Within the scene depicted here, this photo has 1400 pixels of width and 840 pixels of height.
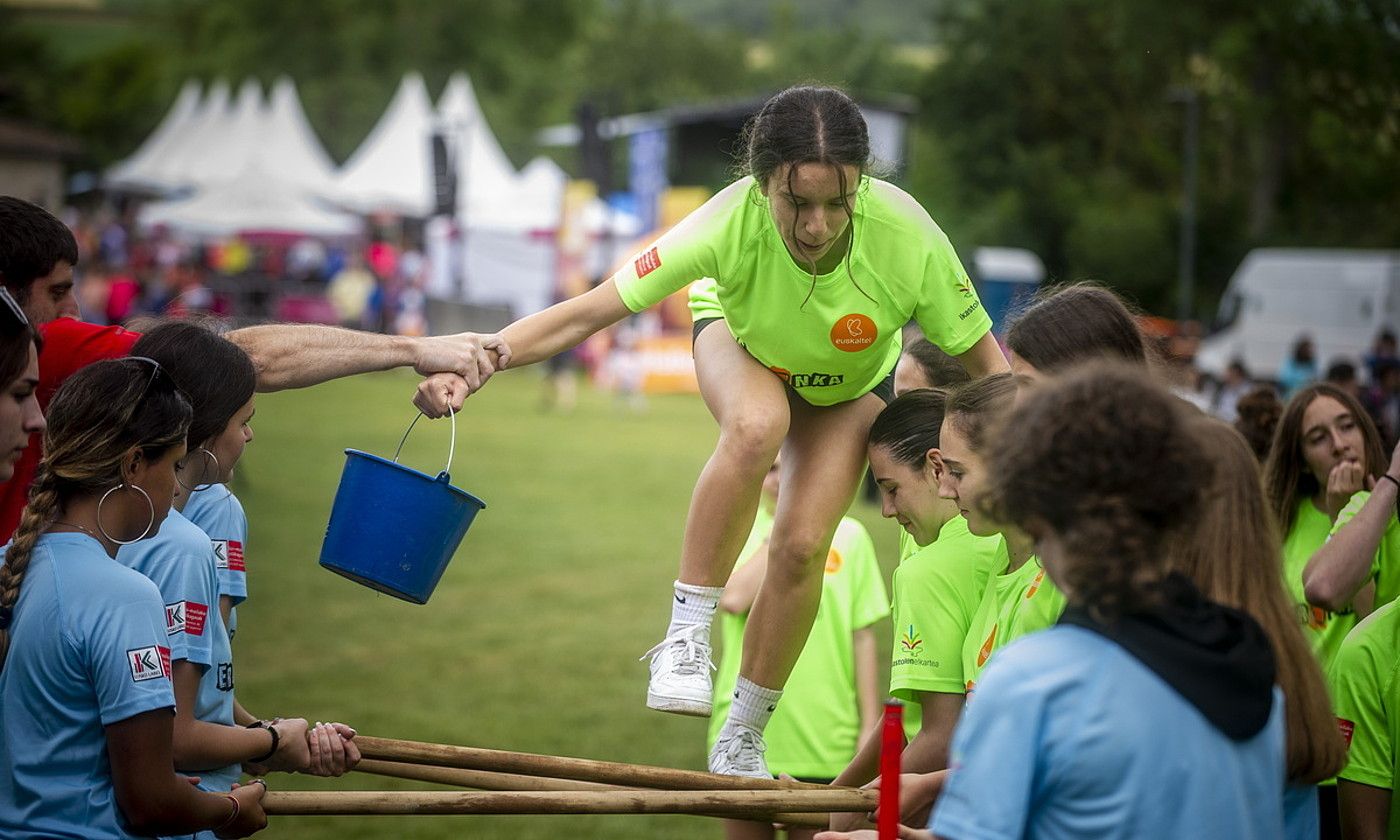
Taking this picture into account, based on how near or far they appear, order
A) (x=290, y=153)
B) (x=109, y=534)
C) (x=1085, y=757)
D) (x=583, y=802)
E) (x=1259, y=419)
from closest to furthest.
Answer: (x=1085, y=757), (x=109, y=534), (x=583, y=802), (x=1259, y=419), (x=290, y=153)

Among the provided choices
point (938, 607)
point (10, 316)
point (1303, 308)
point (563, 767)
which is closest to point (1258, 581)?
point (938, 607)

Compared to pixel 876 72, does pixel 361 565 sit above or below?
below

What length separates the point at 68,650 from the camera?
2.79 metres

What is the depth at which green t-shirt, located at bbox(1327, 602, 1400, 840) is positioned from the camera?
11.2ft

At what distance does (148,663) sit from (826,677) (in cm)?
297

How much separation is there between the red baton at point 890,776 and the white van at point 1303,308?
20.9 m

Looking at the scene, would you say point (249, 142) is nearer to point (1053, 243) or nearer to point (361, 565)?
point (1053, 243)

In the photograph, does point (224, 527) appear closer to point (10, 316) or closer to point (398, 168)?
point (10, 316)

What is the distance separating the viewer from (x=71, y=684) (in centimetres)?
281

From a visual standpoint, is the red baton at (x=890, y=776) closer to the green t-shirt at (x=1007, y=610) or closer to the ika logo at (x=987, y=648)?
the green t-shirt at (x=1007, y=610)

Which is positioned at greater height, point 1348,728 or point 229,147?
point 229,147

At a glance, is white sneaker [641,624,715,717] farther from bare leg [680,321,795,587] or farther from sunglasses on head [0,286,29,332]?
sunglasses on head [0,286,29,332]

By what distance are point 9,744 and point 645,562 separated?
430 inches

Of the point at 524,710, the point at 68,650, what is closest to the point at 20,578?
the point at 68,650
